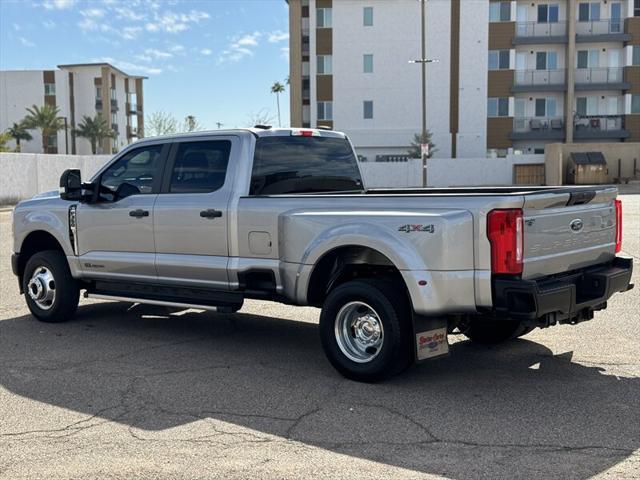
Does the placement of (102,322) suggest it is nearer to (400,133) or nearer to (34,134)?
(400,133)

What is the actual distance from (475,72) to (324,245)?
4936 cm

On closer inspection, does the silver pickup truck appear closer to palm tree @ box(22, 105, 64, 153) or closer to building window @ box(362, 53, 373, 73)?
building window @ box(362, 53, 373, 73)

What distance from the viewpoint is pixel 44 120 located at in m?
80.1

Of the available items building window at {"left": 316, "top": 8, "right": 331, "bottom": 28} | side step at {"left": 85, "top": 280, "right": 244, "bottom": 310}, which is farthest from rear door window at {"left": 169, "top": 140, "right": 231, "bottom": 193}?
building window at {"left": 316, "top": 8, "right": 331, "bottom": 28}

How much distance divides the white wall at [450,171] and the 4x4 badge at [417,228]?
4280cm

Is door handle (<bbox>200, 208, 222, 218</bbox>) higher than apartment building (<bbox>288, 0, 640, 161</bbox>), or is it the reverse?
apartment building (<bbox>288, 0, 640, 161</bbox>)

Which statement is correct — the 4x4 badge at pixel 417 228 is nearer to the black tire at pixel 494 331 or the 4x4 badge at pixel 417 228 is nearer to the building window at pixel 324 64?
the black tire at pixel 494 331

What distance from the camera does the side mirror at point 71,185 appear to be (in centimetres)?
767

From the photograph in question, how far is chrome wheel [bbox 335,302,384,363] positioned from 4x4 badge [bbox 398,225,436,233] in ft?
2.35

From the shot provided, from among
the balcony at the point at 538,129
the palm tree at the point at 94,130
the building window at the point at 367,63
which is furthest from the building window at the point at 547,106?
the palm tree at the point at 94,130

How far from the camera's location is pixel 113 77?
89312mm

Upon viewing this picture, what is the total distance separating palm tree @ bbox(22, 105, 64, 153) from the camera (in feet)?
263

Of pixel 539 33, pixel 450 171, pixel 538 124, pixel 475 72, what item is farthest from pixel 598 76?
pixel 450 171

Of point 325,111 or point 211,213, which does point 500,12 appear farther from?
point 211,213
